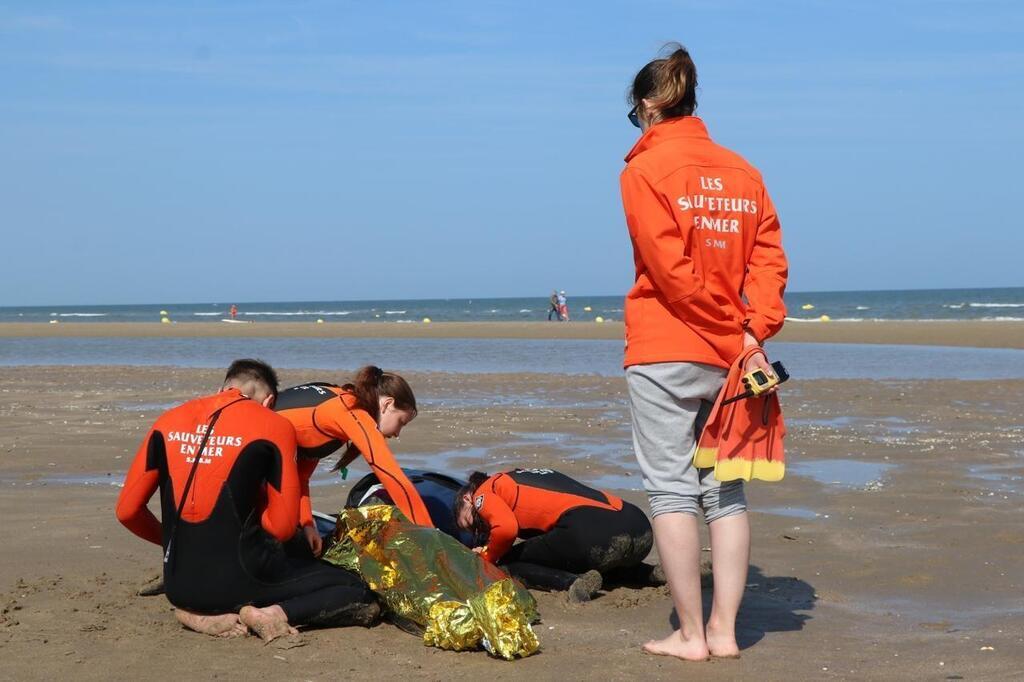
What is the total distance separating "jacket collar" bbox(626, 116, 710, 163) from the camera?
462cm

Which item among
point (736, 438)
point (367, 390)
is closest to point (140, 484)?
point (367, 390)

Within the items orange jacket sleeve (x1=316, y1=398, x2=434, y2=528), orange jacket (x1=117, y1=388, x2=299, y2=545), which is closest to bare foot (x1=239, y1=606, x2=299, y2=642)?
orange jacket (x1=117, y1=388, x2=299, y2=545)

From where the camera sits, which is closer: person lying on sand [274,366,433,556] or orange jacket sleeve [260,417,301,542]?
orange jacket sleeve [260,417,301,542]

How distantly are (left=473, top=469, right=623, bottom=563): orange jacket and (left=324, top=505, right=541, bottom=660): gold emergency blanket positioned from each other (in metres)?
0.49

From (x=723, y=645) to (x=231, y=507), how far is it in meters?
1.96

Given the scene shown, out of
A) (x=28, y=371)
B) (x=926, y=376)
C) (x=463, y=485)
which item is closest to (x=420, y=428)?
(x=463, y=485)

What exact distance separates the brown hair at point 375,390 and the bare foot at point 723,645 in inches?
65.6

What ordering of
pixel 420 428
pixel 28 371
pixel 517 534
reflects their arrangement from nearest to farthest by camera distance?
1. pixel 517 534
2. pixel 420 428
3. pixel 28 371

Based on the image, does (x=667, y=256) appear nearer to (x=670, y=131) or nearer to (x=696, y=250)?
(x=696, y=250)

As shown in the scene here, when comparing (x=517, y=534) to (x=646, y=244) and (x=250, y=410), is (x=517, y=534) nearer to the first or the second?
(x=250, y=410)

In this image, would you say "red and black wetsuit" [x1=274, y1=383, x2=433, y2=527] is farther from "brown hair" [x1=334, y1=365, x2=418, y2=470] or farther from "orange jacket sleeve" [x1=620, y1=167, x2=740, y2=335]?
"orange jacket sleeve" [x1=620, y1=167, x2=740, y2=335]

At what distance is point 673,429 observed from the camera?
4523mm

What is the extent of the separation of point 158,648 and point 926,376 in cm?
1681

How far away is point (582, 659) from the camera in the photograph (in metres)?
4.58
